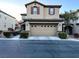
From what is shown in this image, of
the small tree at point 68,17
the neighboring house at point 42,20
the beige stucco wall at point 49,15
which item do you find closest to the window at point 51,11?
the neighboring house at point 42,20

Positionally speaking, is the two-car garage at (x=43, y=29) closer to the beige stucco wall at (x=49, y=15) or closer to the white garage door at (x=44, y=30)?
the white garage door at (x=44, y=30)

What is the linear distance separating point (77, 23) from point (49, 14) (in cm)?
770

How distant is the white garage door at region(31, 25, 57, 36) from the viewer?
31344 mm

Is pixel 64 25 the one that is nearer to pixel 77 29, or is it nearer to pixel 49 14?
pixel 77 29

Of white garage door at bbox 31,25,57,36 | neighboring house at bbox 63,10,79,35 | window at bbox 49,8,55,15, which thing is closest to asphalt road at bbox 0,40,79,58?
white garage door at bbox 31,25,57,36

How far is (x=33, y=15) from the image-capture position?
3181cm

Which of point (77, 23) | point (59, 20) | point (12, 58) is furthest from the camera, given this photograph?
point (77, 23)

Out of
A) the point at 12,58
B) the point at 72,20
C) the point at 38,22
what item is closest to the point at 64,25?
the point at 72,20

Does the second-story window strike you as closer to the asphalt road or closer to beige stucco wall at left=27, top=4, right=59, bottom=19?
beige stucco wall at left=27, top=4, right=59, bottom=19

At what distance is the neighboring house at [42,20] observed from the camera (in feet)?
100

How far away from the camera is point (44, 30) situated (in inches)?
1236

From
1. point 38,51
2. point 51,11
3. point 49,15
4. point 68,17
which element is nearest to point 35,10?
point 49,15

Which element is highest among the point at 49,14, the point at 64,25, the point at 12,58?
the point at 49,14

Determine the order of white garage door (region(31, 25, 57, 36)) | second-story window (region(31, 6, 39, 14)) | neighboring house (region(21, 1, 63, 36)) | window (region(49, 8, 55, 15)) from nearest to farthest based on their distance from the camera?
neighboring house (region(21, 1, 63, 36))
white garage door (region(31, 25, 57, 36))
second-story window (region(31, 6, 39, 14))
window (region(49, 8, 55, 15))
